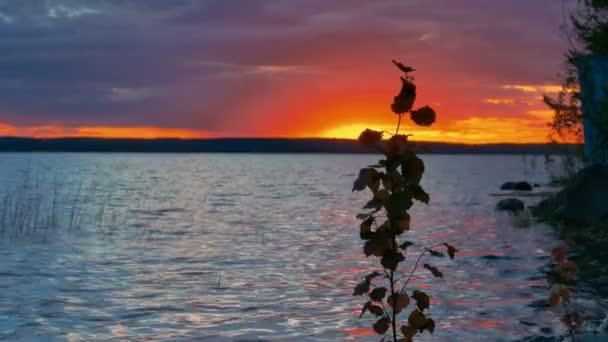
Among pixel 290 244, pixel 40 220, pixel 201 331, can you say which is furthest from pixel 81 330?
pixel 40 220

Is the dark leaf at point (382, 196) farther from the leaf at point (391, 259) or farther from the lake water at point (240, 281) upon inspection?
the lake water at point (240, 281)

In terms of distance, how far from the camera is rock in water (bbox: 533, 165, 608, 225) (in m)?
22.0

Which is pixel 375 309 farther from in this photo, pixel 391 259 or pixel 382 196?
pixel 382 196

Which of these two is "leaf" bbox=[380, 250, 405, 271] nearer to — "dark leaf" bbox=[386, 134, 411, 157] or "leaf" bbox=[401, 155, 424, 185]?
"leaf" bbox=[401, 155, 424, 185]

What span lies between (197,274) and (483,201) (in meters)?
28.7

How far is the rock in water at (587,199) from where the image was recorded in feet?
72.3

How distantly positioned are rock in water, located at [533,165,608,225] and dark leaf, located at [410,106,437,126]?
1999cm

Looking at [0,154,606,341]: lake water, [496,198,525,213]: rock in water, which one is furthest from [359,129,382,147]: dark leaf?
[496,198,525,213]: rock in water

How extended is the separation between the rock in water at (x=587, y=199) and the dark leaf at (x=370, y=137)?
2021 centimetres

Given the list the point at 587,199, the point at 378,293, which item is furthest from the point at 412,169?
the point at 587,199

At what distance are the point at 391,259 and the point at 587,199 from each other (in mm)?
20835

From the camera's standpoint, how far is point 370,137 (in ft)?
13.0

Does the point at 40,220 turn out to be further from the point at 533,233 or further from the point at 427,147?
the point at 427,147

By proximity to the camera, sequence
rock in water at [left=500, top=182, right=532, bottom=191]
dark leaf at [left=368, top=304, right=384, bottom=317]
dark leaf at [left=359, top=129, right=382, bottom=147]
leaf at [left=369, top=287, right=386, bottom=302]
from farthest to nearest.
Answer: rock in water at [left=500, top=182, right=532, bottom=191], dark leaf at [left=368, top=304, right=384, bottom=317], leaf at [left=369, top=287, right=386, bottom=302], dark leaf at [left=359, top=129, right=382, bottom=147]
